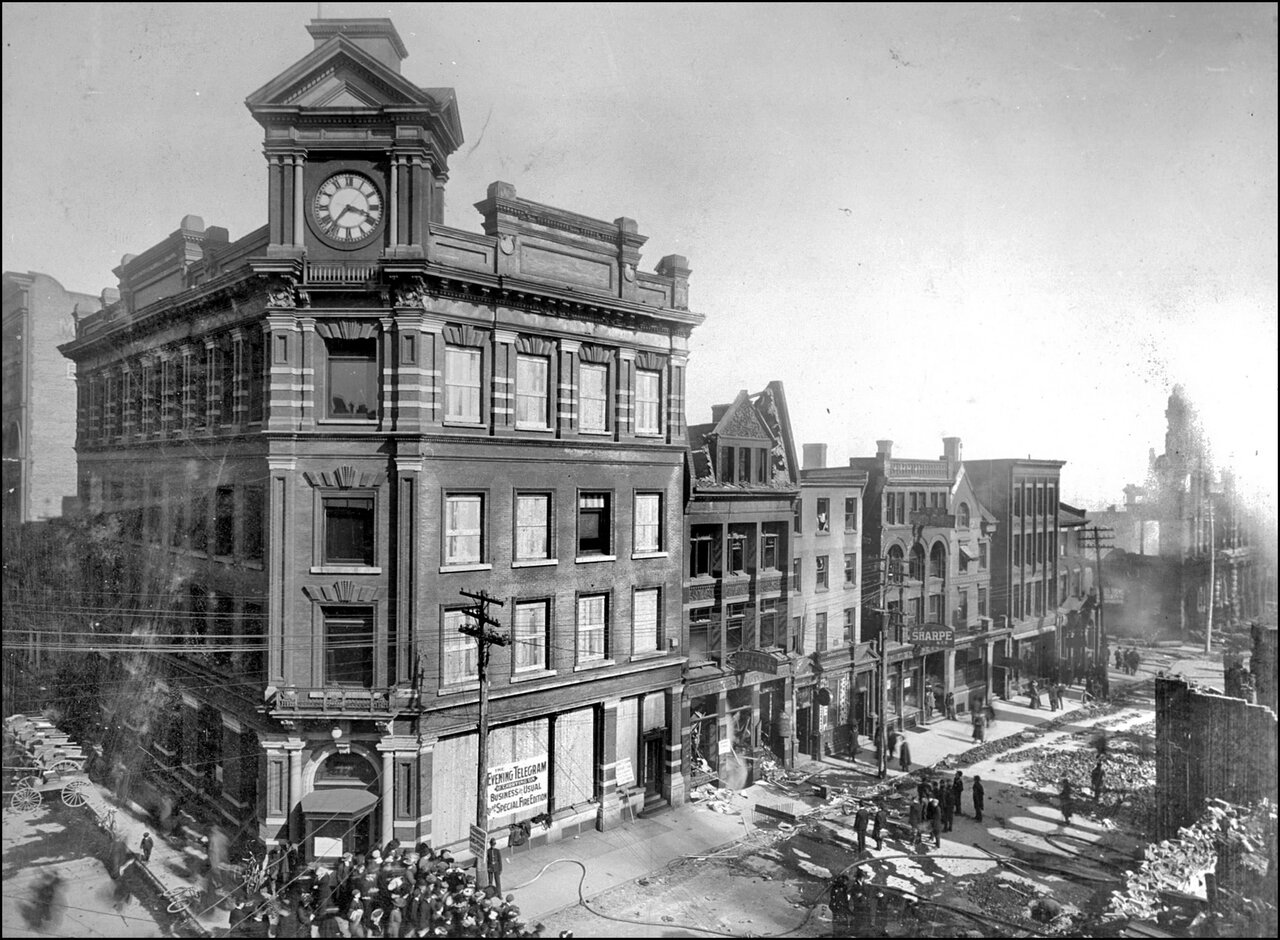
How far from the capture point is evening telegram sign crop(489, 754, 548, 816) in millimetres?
18078

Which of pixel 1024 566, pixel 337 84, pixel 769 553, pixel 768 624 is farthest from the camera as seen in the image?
pixel 1024 566

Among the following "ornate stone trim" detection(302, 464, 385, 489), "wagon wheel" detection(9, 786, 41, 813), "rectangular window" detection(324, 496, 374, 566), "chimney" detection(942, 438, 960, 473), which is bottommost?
"wagon wheel" detection(9, 786, 41, 813)

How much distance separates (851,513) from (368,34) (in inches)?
908

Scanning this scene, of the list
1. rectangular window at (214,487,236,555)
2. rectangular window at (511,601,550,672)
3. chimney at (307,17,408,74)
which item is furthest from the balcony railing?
chimney at (307,17,408,74)

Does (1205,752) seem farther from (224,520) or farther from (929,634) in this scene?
(224,520)

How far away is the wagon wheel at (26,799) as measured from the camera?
Result: 50.8 ft

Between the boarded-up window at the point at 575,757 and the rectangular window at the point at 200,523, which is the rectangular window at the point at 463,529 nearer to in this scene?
the boarded-up window at the point at 575,757

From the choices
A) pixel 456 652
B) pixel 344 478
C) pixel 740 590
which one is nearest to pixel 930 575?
pixel 740 590

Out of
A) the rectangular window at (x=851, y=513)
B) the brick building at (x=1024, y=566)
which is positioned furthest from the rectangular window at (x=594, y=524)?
the brick building at (x=1024, y=566)

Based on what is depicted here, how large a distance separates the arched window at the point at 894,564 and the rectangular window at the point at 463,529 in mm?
18076

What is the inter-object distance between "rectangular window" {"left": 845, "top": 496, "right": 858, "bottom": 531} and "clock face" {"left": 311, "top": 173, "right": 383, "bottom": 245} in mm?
20504

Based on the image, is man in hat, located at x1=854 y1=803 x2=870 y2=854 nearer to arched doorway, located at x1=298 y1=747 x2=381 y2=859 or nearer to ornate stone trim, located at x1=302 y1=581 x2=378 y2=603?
arched doorway, located at x1=298 y1=747 x2=381 y2=859

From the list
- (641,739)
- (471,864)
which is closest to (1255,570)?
(641,739)

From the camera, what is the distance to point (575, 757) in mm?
19594
